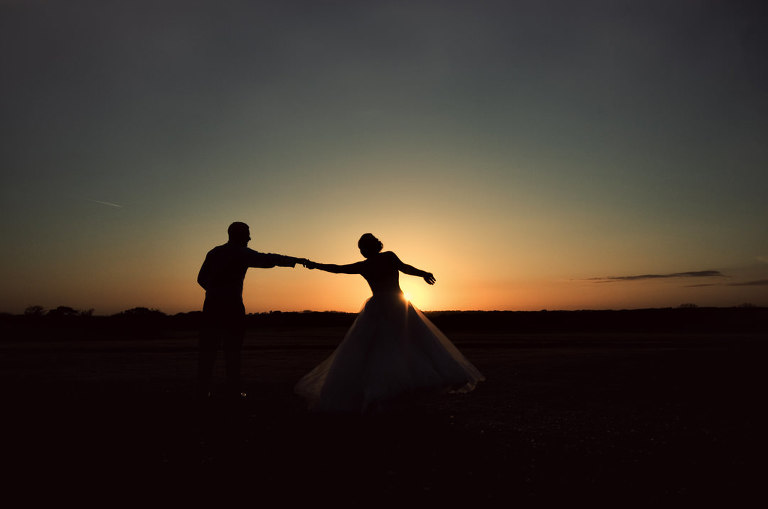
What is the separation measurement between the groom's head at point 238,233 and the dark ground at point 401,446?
7.58ft

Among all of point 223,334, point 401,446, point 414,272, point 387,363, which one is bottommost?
point 401,446

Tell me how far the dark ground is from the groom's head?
90.9 inches

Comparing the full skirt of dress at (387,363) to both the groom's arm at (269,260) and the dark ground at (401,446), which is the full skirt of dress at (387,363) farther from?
the groom's arm at (269,260)

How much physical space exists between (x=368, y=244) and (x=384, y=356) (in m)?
1.52

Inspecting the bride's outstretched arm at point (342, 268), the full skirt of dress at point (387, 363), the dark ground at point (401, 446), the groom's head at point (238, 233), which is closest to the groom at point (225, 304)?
the groom's head at point (238, 233)

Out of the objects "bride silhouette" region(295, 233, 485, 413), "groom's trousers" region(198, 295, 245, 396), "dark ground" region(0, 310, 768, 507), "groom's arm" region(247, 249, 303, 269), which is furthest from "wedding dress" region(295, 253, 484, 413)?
"groom's arm" region(247, 249, 303, 269)

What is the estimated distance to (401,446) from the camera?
5.92 metres

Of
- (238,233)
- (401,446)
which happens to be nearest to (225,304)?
(238,233)

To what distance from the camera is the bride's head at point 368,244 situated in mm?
8047

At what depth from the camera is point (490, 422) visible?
7.25 meters

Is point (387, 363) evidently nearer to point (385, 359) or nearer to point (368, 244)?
point (385, 359)

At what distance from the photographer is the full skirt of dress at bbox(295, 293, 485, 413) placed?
7105mm

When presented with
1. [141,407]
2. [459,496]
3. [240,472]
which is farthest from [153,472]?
[141,407]

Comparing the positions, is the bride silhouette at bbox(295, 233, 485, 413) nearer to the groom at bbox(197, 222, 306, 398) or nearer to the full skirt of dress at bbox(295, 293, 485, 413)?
the full skirt of dress at bbox(295, 293, 485, 413)
